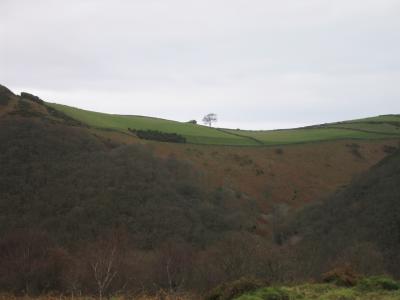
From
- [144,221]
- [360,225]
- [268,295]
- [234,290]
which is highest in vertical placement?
[268,295]

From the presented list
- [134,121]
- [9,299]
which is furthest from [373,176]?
[134,121]

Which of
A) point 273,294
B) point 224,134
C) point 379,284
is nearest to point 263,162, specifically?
point 224,134

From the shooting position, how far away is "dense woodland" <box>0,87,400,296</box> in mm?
22141

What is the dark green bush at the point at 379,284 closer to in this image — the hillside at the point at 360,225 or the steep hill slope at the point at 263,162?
the hillside at the point at 360,225

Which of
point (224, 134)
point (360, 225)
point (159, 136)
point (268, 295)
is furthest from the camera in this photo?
point (224, 134)

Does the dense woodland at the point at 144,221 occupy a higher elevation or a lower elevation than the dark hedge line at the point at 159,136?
lower

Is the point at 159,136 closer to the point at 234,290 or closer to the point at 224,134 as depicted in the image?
the point at 224,134

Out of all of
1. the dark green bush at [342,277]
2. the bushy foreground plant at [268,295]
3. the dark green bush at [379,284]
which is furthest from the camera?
the dark green bush at [342,277]

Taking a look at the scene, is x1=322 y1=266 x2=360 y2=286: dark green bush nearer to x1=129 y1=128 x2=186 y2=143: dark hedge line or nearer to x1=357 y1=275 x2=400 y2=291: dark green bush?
x1=357 y1=275 x2=400 y2=291: dark green bush

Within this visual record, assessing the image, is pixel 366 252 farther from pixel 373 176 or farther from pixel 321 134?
pixel 321 134

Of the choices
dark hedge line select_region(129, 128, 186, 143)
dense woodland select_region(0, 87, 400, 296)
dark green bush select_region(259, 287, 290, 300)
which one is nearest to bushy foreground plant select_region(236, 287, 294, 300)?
dark green bush select_region(259, 287, 290, 300)

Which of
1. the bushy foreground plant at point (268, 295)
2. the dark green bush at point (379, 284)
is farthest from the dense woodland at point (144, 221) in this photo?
the bushy foreground plant at point (268, 295)

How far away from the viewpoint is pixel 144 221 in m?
38.8

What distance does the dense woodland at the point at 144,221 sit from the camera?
72.6ft
